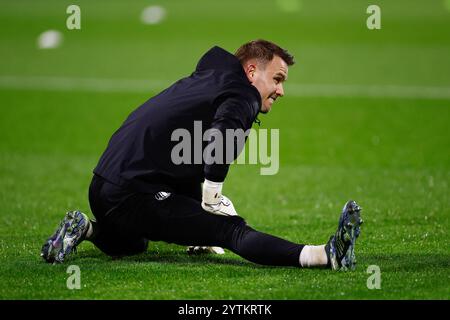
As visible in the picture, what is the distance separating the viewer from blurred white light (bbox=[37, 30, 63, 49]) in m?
26.7

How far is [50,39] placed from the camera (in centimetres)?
2756

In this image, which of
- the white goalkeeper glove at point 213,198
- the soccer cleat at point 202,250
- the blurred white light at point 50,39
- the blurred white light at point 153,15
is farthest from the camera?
the blurred white light at point 153,15

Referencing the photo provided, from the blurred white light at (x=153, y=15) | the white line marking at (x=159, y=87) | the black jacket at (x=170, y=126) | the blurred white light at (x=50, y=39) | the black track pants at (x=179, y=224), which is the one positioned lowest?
the black track pants at (x=179, y=224)

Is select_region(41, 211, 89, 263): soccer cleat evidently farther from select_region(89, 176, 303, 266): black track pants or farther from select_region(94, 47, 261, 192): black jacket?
select_region(94, 47, 261, 192): black jacket

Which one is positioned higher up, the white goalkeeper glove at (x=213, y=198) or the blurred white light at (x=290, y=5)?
the blurred white light at (x=290, y=5)

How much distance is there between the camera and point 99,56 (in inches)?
1005

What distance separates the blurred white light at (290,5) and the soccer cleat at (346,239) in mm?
26105

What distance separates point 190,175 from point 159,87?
1356cm

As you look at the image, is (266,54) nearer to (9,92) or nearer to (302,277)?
(302,277)

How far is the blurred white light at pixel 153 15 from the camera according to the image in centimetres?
3211

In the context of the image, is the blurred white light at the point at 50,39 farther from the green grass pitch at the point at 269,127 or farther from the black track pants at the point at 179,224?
the black track pants at the point at 179,224

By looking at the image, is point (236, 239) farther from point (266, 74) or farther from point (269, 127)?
point (269, 127)

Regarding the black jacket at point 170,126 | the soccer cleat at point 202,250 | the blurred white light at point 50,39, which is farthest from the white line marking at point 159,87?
the black jacket at point 170,126

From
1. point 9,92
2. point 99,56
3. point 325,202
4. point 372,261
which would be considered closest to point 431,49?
point 99,56
